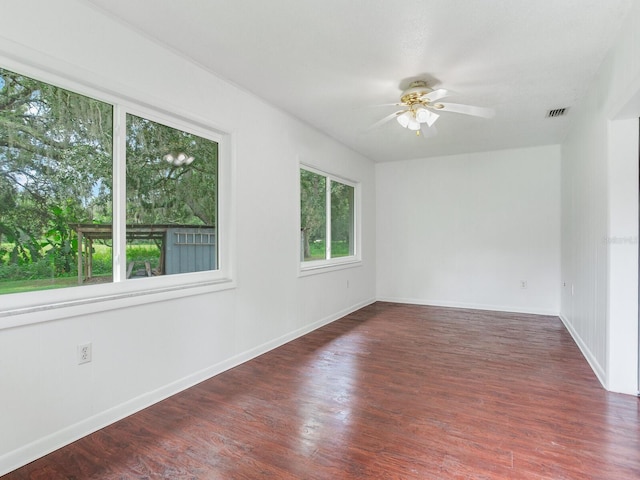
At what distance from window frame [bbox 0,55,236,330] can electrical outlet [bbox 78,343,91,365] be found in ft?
0.66

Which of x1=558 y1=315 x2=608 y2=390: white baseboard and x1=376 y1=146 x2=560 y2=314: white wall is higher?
x1=376 y1=146 x2=560 y2=314: white wall

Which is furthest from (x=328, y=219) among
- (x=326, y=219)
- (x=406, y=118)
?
(x=406, y=118)

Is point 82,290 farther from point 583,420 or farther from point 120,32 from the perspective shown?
point 583,420

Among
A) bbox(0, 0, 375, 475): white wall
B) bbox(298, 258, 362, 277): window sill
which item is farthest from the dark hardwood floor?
bbox(298, 258, 362, 277): window sill

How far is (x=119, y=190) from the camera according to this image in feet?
7.68

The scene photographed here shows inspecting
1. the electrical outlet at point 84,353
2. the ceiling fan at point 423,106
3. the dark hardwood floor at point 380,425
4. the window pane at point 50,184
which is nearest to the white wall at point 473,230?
the dark hardwood floor at point 380,425

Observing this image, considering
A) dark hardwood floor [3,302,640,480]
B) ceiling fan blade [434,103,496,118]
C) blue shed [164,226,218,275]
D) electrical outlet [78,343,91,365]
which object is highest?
ceiling fan blade [434,103,496,118]

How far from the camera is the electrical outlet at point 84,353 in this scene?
2.02 metres

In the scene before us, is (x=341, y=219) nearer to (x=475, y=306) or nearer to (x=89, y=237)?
(x=475, y=306)

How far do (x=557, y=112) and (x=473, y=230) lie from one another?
88.4 inches

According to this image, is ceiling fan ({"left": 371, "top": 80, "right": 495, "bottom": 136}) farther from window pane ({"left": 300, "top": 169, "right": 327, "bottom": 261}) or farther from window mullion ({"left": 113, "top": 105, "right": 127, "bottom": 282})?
window mullion ({"left": 113, "top": 105, "right": 127, "bottom": 282})

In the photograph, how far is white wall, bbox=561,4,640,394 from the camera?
2.32 meters

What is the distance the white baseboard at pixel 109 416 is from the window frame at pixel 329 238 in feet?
3.89

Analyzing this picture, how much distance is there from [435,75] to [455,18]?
76 centimetres
